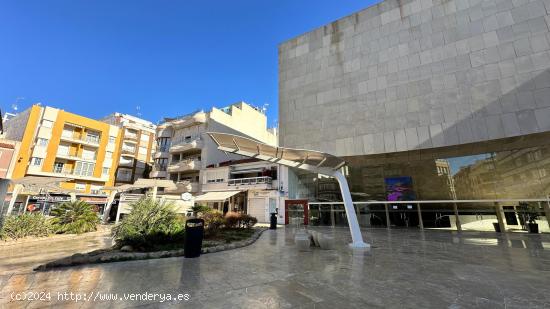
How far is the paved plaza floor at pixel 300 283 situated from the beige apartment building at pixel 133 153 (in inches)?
1697

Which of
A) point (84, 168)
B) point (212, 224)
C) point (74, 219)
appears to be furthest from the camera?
point (84, 168)

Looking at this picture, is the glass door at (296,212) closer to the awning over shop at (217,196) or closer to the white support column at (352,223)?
the awning over shop at (217,196)

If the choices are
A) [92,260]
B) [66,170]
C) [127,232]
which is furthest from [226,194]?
[66,170]

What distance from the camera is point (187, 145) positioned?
1380 inches

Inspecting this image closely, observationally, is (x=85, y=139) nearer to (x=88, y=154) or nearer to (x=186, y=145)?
(x=88, y=154)

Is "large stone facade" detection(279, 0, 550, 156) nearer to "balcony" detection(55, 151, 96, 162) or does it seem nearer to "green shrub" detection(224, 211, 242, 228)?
"green shrub" detection(224, 211, 242, 228)

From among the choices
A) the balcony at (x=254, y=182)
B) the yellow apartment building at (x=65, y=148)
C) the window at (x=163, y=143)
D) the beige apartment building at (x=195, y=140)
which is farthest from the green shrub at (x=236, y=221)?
the window at (x=163, y=143)

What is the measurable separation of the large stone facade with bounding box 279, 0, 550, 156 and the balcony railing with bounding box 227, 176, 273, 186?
15.0ft

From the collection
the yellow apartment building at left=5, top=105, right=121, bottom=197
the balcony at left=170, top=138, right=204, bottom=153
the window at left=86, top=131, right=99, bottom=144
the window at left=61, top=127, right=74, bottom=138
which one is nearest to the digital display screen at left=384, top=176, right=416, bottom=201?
the balcony at left=170, top=138, right=204, bottom=153

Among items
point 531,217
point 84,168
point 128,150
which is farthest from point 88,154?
point 531,217

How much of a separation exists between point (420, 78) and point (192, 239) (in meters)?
21.6

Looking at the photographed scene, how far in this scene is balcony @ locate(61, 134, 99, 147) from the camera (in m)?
37.4

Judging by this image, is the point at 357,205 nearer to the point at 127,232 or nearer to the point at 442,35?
the point at 442,35

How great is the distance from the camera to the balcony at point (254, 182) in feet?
83.9
